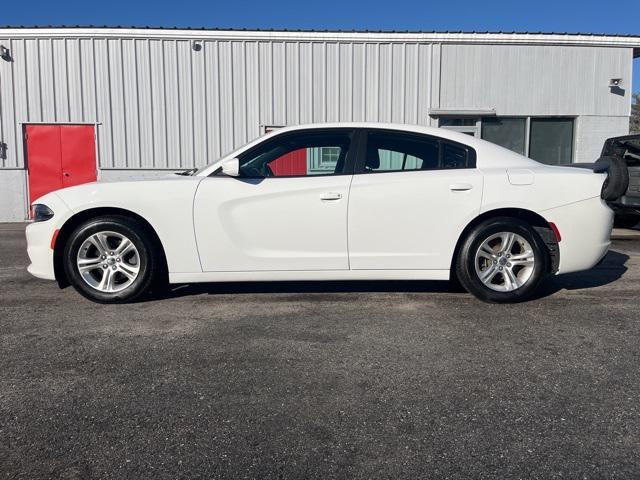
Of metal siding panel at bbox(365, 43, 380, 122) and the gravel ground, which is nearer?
the gravel ground

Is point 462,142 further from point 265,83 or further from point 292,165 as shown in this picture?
point 265,83

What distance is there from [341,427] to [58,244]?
3.12 m

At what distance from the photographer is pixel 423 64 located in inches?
514

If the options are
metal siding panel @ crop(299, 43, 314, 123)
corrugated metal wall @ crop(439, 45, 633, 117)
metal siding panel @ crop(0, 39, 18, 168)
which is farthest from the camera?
corrugated metal wall @ crop(439, 45, 633, 117)

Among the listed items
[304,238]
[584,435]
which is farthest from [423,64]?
[584,435]

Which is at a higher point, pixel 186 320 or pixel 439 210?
pixel 439 210

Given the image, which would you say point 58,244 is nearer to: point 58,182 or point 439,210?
point 439,210

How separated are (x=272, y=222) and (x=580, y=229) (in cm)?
252

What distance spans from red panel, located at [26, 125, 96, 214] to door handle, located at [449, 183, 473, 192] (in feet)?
33.5

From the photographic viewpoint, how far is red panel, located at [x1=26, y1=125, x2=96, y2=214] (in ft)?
41.4

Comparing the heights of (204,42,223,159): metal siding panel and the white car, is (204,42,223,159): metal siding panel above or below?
above

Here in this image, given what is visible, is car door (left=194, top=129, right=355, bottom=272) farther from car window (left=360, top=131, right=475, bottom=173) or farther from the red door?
the red door

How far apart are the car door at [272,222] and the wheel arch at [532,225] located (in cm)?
97

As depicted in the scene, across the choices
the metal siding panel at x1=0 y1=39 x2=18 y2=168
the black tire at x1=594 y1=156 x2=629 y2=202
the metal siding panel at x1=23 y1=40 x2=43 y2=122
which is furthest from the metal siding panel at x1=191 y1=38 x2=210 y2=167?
the black tire at x1=594 y1=156 x2=629 y2=202
